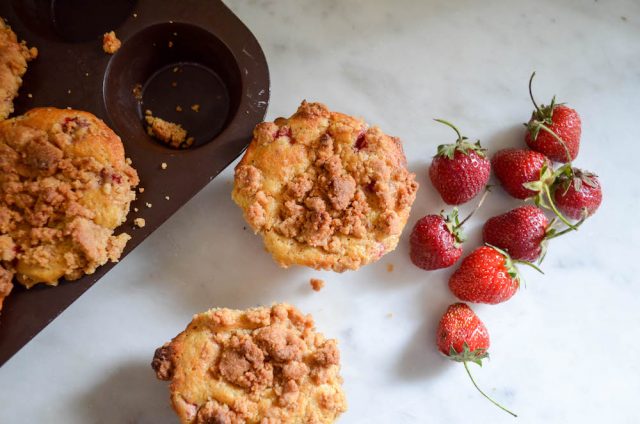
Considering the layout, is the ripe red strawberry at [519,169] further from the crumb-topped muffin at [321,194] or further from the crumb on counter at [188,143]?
the crumb on counter at [188,143]

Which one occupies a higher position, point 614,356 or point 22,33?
point 22,33

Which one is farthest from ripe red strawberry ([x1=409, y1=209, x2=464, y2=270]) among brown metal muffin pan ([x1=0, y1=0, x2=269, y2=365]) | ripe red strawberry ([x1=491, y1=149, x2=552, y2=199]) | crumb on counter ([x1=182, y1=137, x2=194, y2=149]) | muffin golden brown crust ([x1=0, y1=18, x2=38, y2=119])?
muffin golden brown crust ([x1=0, y1=18, x2=38, y2=119])

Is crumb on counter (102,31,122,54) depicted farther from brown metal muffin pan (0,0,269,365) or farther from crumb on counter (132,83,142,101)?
crumb on counter (132,83,142,101)

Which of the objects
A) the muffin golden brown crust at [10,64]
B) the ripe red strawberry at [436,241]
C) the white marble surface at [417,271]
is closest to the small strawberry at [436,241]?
the ripe red strawberry at [436,241]

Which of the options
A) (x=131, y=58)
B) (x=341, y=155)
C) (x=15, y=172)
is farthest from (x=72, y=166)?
(x=341, y=155)

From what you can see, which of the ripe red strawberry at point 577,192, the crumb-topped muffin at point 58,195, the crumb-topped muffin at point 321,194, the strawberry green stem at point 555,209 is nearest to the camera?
the crumb-topped muffin at point 58,195

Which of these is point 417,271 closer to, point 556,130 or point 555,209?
point 555,209

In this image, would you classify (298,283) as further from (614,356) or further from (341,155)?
(614,356)
